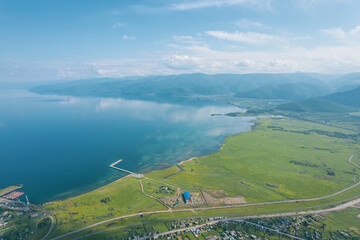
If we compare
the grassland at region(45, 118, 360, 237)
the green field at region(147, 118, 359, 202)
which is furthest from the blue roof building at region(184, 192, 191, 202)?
the green field at region(147, 118, 359, 202)

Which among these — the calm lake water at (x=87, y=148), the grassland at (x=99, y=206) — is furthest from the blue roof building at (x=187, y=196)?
the calm lake water at (x=87, y=148)

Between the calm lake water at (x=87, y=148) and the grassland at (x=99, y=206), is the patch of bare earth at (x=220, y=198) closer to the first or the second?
the grassland at (x=99, y=206)

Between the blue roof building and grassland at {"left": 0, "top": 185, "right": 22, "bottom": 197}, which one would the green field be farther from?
grassland at {"left": 0, "top": 185, "right": 22, "bottom": 197}

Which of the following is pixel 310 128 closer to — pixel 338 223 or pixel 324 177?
pixel 324 177

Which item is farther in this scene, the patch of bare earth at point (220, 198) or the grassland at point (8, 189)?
the grassland at point (8, 189)

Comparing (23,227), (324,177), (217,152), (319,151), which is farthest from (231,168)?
(23,227)

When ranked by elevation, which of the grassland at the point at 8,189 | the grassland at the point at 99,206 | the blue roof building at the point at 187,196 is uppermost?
the blue roof building at the point at 187,196
